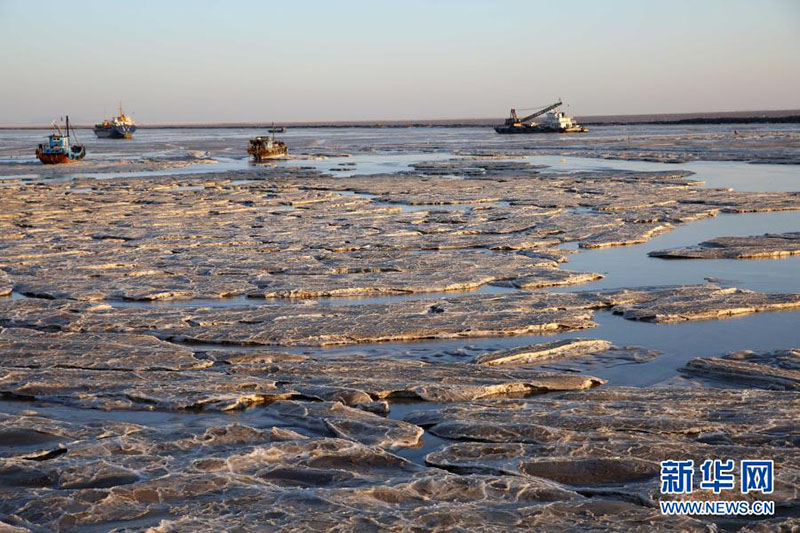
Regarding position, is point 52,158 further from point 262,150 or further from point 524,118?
point 524,118

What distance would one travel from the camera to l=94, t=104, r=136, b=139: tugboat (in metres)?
105

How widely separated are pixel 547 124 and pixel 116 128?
5007cm

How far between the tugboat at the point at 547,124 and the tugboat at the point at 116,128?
43.9 meters

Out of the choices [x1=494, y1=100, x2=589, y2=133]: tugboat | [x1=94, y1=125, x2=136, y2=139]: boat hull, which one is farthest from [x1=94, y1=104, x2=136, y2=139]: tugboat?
[x1=494, y1=100, x2=589, y2=133]: tugboat

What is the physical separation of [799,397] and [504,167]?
32280 millimetres

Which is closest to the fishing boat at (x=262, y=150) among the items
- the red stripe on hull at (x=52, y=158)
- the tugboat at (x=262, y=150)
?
the tugboat at (x=262, y=150)

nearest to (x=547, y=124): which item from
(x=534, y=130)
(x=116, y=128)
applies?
(x=534, y=130)

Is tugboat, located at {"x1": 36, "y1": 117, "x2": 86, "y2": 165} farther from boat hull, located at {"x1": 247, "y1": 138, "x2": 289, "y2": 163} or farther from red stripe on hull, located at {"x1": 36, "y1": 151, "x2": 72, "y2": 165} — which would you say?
boat hull, located at {"x1": 247, "y1": 138, "x2": 289, "y2": 163}

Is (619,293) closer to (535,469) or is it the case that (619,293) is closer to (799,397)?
(799,397)

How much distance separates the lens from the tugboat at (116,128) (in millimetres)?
105213

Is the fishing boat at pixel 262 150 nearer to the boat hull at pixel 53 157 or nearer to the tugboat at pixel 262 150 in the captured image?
the tugboat at pixel 262 150


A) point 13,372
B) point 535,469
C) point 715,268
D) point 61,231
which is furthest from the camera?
point 61,231

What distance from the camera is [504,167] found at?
3866 cm

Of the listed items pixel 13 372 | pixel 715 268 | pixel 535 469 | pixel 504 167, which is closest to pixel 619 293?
pixel 715 268
